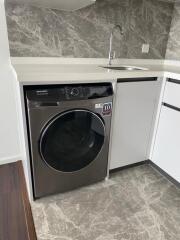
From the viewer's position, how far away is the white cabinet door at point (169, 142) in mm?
1570

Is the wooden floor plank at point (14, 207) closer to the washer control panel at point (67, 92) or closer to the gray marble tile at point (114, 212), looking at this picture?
the gray marble tile at point (114, 212)

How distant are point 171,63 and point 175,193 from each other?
1471 mm

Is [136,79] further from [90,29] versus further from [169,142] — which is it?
[90,29]

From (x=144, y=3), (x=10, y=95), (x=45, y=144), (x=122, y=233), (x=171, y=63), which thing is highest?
(x=144, y=3)

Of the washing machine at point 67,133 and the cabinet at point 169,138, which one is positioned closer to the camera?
the washing machine at point 67,133

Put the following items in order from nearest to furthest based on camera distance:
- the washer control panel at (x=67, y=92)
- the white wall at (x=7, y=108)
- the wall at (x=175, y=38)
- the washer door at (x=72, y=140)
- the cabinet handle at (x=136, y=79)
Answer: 1. the washer control panel at (x=67, y=92)
2. the washer door at (x=72, y=140)
3. the cabinet handle at (x=136, y=79)
4. the white wall at (x=7, y=108)
5. the wall at (x=175, y=38)

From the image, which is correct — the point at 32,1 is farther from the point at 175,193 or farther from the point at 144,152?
the point at 175,193

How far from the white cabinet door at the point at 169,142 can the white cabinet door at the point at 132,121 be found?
0.33 ft

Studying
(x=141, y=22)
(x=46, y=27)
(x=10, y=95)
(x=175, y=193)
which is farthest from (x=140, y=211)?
(x=141, y=22)

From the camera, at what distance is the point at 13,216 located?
53.0 inches

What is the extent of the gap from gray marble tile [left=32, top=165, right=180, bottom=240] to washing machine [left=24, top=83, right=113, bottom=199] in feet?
0.37

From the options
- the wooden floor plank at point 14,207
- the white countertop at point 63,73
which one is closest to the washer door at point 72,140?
the white countertop at point 63,73

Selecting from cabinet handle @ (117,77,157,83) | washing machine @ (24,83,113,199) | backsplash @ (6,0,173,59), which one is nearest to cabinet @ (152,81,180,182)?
cabinet handle @ (117,77,157,83)

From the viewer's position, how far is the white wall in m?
1.54
